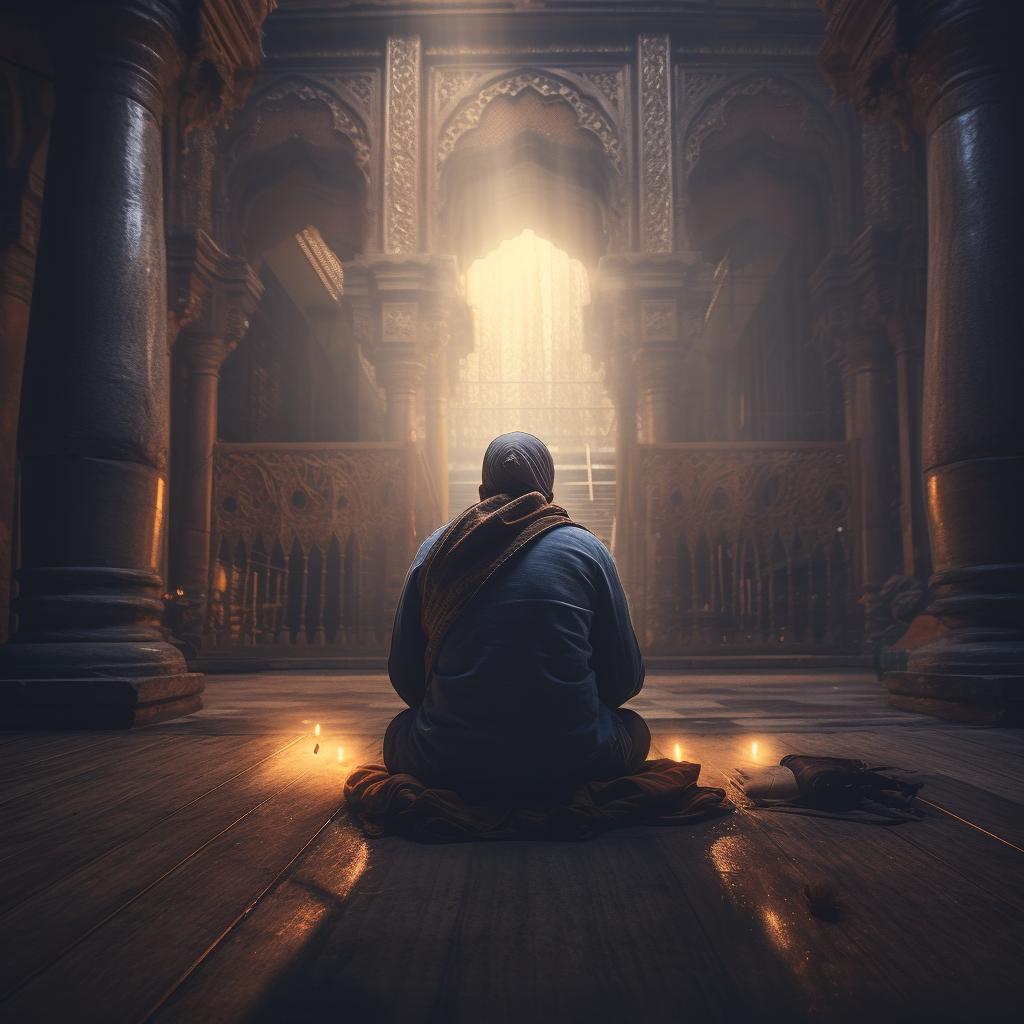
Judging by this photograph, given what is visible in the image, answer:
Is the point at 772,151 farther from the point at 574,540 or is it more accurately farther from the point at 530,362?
the point at 530,362

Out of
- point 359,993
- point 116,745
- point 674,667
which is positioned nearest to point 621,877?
point 359,993

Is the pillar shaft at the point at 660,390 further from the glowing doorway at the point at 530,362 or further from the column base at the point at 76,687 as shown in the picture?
the glowing doorway at the point at 530,362

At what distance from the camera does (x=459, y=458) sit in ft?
62.5

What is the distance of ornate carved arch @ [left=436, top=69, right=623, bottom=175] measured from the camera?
881cm

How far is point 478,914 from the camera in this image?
1348 millimetres

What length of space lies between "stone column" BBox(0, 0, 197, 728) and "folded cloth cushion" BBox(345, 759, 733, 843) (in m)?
2.01

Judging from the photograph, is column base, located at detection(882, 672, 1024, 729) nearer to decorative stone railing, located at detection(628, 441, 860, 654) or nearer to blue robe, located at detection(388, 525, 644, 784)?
blue robe, located at detection(388, 525, 644, 784)

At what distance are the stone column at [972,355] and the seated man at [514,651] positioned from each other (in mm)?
2395

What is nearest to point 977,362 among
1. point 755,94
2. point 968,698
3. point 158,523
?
point 968,698

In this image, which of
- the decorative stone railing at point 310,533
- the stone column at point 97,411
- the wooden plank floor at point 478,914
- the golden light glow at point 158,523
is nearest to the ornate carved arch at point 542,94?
the decorative stone railing at point 310,533

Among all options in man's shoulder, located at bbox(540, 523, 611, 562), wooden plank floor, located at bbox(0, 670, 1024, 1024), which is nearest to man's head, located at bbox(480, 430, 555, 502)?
man's shoulder, located at bbox(540, 523, 611, 562)

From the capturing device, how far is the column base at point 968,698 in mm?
3396

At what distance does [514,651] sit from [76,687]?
2.45 meters

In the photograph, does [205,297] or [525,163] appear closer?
[205,297]
